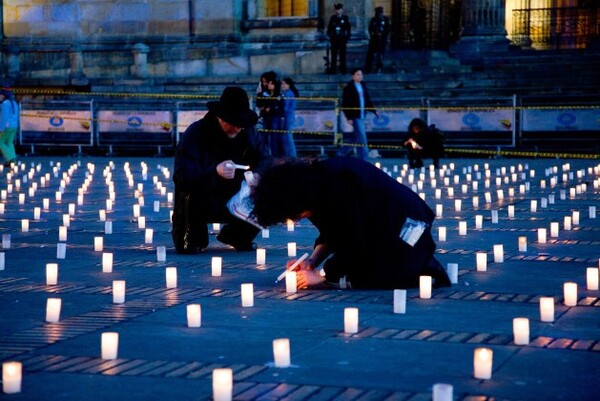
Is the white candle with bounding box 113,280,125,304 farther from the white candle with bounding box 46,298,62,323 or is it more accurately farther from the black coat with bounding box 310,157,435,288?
the black coat with bounding box 310,157,435,288

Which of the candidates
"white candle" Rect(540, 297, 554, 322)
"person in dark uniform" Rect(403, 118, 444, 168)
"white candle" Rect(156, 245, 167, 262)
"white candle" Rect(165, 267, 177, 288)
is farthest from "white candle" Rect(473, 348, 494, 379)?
"person in dark uniform" Rect(403, 118, 444, 168)

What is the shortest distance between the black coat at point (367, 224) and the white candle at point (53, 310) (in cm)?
179

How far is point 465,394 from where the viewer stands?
18.5ft

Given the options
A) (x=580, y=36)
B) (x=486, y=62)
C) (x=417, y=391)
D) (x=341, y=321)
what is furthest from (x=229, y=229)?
(x=580, y=36)

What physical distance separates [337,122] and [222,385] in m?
24.2

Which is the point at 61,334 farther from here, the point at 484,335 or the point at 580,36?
the point at 580,36

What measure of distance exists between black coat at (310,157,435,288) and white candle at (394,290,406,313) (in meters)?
0.85

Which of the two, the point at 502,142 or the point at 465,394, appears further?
the point at 502,142

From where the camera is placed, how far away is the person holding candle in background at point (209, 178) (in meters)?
11.0

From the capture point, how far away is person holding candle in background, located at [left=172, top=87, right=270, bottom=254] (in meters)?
11.0

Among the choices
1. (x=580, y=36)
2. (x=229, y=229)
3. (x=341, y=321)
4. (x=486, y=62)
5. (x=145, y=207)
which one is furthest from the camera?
(x=580, y=36)

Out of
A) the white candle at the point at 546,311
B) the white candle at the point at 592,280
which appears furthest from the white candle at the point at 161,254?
the white candle at the point at 546,311

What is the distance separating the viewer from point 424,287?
841 centimetres

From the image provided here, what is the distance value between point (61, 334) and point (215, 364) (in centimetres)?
123
